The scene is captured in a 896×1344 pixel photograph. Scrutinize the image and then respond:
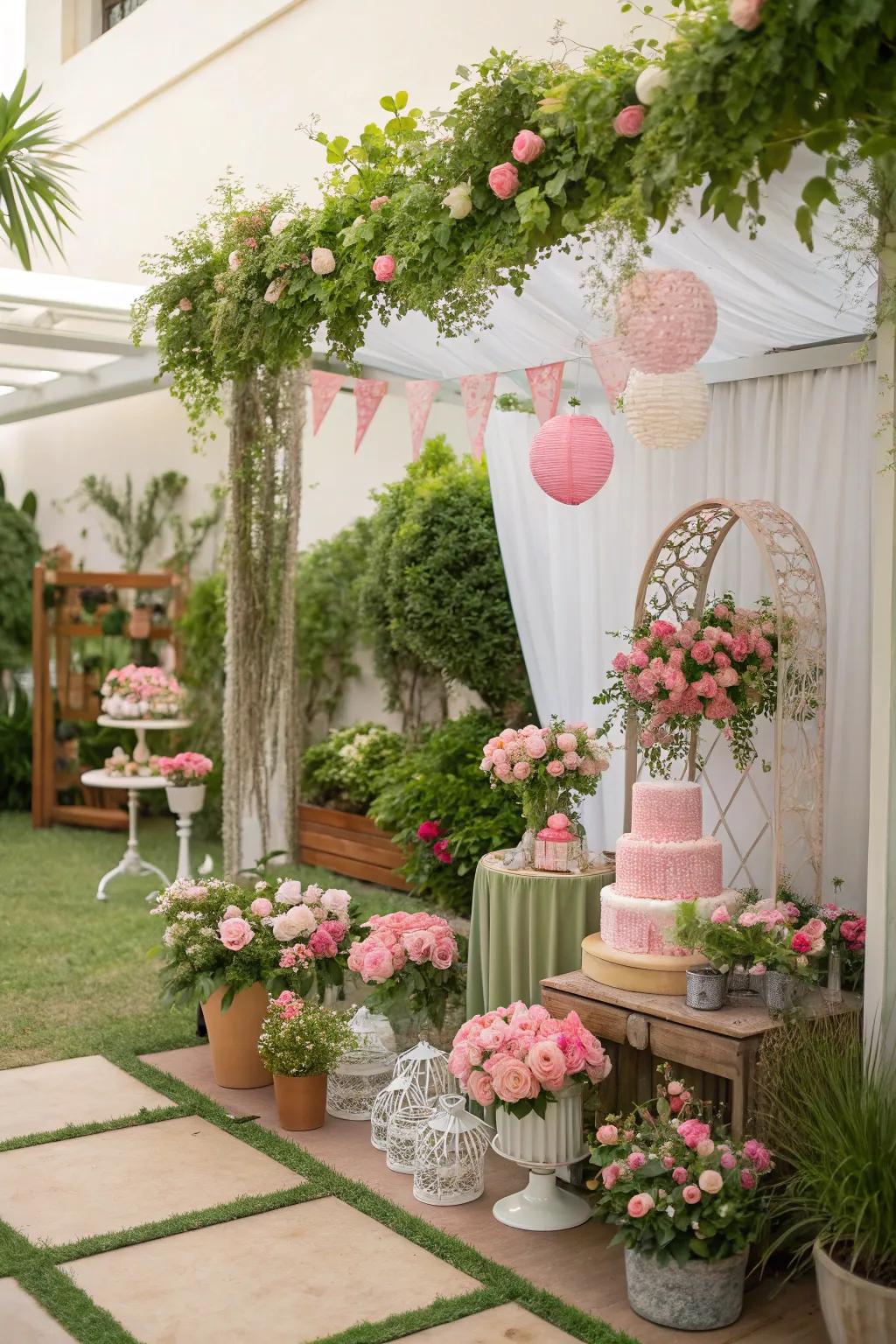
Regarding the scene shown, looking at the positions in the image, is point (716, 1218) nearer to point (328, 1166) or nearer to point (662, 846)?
Result: point (662, 846)

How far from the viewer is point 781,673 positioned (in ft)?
14.0

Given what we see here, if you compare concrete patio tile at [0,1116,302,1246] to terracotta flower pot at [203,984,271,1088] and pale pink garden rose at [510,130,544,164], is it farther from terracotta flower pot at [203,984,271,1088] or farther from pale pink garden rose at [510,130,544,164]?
pale pink garden rose at [510,130,544,164]

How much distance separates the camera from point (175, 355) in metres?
5.03

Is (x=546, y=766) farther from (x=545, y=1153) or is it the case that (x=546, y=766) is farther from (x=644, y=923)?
(x=545, y=1153)

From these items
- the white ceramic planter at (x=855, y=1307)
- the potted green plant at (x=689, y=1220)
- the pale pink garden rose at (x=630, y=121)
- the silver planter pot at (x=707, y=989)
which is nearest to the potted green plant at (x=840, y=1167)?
the white ceramic planter at (x=855, y=1307)

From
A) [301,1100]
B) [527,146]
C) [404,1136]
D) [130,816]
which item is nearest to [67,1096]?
[301,1100]

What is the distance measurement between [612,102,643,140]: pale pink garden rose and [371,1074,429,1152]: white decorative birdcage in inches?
116

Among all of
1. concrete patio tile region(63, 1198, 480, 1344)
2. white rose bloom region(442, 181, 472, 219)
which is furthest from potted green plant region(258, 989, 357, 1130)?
white rose bloom region(442, 181, 472, 219)

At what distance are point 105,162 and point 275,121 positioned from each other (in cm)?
222

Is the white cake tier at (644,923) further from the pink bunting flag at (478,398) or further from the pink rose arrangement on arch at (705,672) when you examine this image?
the pink bunting flag at (478,398)

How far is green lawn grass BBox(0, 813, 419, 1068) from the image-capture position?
5.65 m

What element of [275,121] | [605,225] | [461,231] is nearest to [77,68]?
[275,121]

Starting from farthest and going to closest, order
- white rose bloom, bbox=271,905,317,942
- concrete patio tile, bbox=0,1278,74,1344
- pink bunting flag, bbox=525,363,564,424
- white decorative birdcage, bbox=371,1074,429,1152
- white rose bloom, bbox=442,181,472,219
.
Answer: pink bunting flag, bbox=525,363,564,424 < white rose bloom, bbox=271,905,317,942 < white decorative birdcage, bbox=371,1074,429,1152 < white rose bloom, bbox=442,181,472,219 < concrete patio tile, bbox=0,1278,74,1344

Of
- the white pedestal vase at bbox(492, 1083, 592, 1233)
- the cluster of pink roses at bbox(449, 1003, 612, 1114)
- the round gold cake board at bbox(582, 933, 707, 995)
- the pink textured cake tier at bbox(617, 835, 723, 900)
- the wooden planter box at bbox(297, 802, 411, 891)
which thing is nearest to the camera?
the cluster of pink roses at bbox(449, 1003, 612, 1114)
